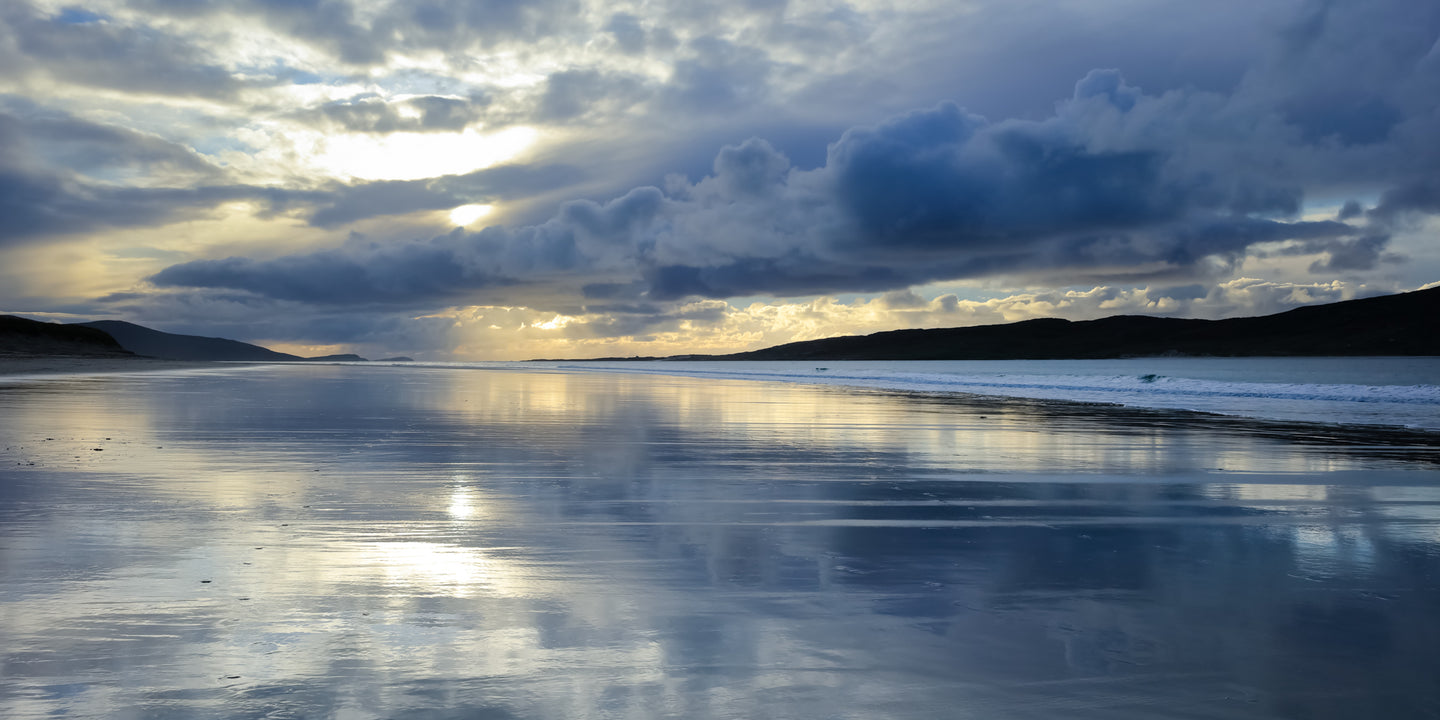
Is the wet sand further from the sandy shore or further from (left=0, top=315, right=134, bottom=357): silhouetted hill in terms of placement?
(left=0, top=315, right=134, bottom=357): silhouetted hill

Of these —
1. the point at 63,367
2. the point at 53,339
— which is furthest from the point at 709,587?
the point at 53,339

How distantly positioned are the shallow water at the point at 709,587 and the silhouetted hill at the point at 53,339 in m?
188

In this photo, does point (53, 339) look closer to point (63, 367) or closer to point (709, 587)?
point (63, 367)

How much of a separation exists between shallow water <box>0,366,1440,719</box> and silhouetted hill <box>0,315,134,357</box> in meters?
188

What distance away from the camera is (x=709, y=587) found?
→ 6188mm

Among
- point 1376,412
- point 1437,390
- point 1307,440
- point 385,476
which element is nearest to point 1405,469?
point 1307,440

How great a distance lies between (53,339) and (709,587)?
219 metres

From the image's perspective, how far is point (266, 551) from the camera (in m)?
7.09

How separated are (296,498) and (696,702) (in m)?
7.22

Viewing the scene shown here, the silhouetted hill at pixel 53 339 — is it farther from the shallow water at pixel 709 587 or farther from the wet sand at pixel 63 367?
the shallow water at pixel 709 587

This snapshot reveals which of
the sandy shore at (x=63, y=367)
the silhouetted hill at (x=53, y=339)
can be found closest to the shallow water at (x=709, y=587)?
the sandy shore at (x=63, y=367)

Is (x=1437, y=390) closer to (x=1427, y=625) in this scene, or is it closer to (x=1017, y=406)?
(x=1017, y=406)

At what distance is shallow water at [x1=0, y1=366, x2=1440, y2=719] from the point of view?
4.28m

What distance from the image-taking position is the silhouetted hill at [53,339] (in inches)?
6417
